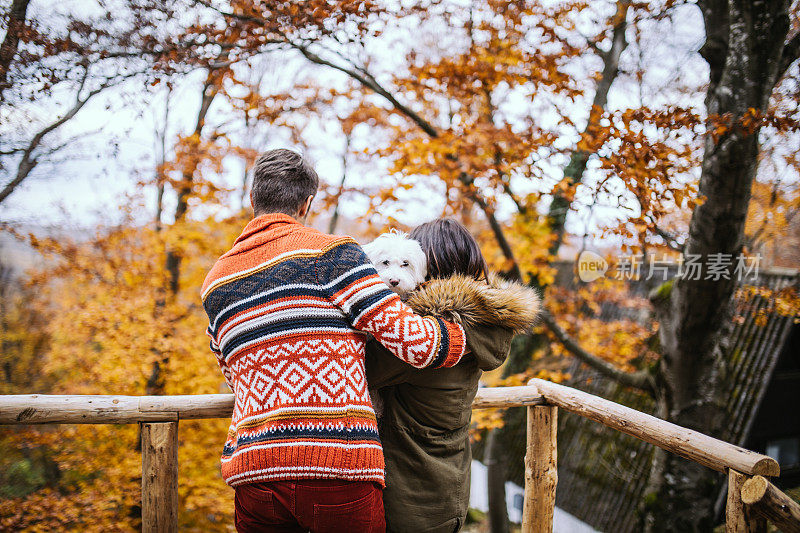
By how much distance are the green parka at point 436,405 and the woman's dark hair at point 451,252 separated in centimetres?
10

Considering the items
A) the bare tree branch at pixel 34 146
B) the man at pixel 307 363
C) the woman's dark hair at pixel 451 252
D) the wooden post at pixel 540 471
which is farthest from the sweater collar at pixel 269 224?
the bare tree branch at pixel 34 146

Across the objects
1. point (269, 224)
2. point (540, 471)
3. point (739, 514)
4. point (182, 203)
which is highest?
point (182, 203)

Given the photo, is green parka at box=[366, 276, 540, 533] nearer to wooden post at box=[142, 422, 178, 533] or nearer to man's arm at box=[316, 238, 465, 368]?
man's arm at box=[316, 238, 465, 368]

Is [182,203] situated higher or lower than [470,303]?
higher

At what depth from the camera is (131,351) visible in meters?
6.85

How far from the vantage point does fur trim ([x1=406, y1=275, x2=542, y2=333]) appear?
1.73 meters

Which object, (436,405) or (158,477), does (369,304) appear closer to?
(436,405)

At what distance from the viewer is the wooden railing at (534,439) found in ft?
5.72

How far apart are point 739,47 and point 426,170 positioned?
8.93ft

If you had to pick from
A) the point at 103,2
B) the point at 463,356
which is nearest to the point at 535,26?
the point at 103,2

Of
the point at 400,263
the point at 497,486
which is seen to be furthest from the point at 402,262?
the point at 497,486

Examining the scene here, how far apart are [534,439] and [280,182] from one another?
2.14m

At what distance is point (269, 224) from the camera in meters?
1.57

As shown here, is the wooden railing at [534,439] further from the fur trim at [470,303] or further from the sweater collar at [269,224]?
the sweater collar at [269,224]
